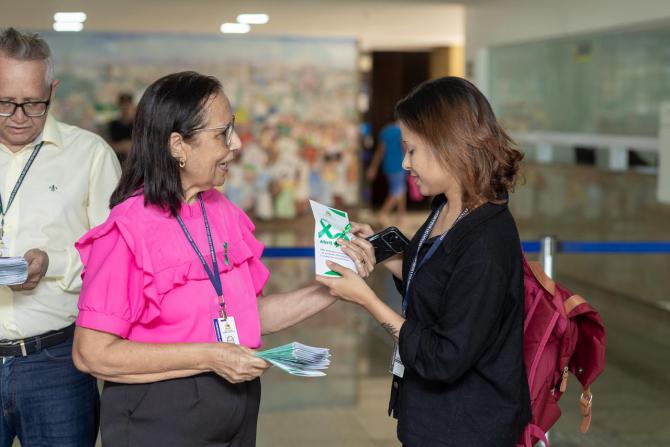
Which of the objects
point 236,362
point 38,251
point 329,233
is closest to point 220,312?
point 236,362

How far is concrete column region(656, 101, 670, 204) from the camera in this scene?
7703 mm

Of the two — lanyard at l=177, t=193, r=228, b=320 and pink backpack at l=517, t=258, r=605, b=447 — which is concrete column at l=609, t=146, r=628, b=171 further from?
lanyard at l=177, t=193, r=228, b=320

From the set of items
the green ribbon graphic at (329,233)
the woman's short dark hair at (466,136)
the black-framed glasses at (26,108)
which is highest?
Answer: the black-framed glasses at (26,108)

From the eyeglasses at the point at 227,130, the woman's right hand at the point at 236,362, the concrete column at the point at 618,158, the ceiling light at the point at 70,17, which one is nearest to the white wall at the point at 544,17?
the concrete column at the point at 618,158

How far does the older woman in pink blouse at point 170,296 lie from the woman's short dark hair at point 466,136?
1.52 ft

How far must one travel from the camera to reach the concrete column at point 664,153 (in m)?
7.70

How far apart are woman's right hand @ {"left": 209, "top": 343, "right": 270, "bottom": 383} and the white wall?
22.1 feet

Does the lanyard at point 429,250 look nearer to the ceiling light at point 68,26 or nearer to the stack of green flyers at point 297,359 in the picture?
the stack of green flyers at point 297,359

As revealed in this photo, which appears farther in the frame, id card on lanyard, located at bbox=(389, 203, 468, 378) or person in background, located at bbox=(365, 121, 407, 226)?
person in background, located at bbox=(365, 121, 407, 226)

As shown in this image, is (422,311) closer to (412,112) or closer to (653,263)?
(412,112)

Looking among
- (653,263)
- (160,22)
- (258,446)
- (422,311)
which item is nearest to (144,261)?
(422,311)

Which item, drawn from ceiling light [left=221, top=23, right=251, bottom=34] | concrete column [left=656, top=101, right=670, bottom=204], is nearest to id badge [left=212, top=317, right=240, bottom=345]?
concrete column [left=656, top=101, right=670, bottom=204]

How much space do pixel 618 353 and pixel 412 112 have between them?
515cm

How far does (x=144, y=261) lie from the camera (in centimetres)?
195
